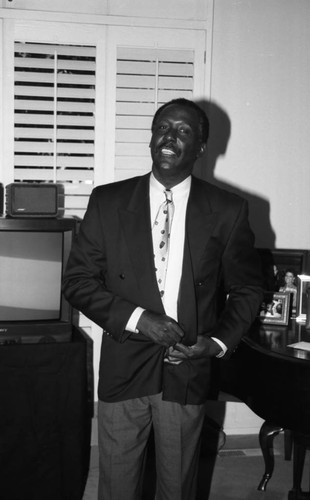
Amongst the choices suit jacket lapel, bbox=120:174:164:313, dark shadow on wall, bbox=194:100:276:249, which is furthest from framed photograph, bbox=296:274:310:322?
suit jacket lapel, bbox=120:174:164:313

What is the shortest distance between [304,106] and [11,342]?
6.31ft

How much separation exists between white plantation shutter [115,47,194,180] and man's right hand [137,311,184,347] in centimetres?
157

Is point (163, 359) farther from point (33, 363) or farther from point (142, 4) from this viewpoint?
point (142, 4)

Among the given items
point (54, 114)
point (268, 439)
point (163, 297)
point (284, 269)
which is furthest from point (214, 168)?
point (163, 297)

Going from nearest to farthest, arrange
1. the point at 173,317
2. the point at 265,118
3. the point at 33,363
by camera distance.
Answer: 1. the point at 173,317
2. the point at 33,363
3. the point at 265,118

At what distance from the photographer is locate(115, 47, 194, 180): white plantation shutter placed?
3.05 m

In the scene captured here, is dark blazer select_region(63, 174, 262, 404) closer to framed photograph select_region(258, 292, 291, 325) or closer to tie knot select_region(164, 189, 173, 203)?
tie knot select_region(164, 189, 173, 203)

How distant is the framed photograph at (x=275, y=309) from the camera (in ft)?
8.66

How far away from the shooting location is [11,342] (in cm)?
246

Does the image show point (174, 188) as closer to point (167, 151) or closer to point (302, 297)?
point (167, 151)

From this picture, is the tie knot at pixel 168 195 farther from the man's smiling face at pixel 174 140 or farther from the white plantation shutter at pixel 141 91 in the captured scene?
the white plantation shutter at pixel 141 91

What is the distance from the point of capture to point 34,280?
8.25ft

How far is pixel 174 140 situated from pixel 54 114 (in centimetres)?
138

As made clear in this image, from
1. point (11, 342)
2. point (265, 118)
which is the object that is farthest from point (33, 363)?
point (265, 118)
